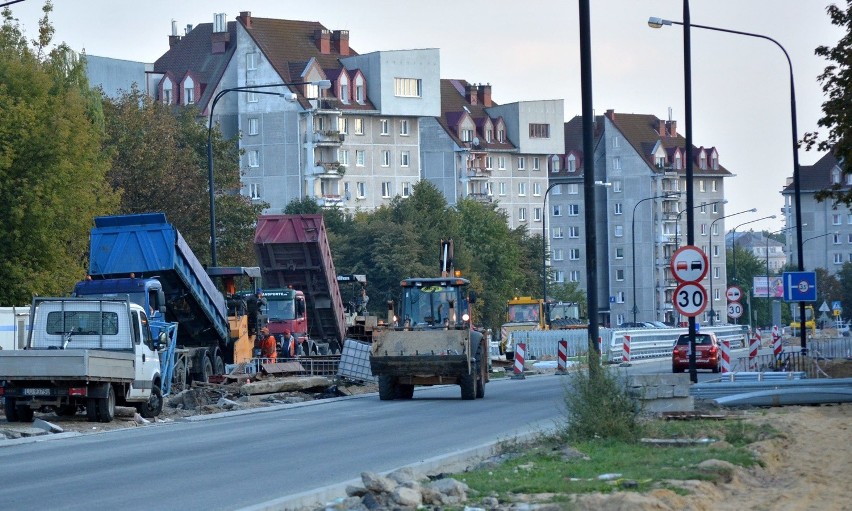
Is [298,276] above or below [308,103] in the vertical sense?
below

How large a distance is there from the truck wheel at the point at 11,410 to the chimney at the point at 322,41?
85.3 m

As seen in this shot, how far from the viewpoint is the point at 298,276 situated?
140ft

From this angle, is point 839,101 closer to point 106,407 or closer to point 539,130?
point 106,407

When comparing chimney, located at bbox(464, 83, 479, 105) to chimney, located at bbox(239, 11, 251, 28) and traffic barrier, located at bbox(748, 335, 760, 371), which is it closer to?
chimney, located at bbox(239, 11, 251, 28)

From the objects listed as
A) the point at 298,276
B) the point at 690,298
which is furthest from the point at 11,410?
the point at 298,276

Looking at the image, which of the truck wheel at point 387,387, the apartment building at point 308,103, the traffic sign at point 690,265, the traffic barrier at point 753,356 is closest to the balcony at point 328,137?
the apartment building at point 308,103

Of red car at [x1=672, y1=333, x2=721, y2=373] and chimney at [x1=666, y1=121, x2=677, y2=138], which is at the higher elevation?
chimney at [x1=666, y1=121, x2=677, y2=138]

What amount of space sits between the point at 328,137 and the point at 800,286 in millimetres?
66105

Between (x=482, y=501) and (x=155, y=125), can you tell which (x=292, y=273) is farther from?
(x=482, y=501)

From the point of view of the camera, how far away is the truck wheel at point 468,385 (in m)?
31.0

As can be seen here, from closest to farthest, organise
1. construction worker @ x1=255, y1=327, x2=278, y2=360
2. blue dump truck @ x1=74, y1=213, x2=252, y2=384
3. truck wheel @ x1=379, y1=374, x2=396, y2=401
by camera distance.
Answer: truck wheel @ x1=379, y1=374, x2=396, y2=401, blue dump truck @ x1=74, y1=213, x2=252, y2=384, construction worker @ x1=255, y1=327, x2=278, y2=360

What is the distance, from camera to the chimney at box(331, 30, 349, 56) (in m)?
111

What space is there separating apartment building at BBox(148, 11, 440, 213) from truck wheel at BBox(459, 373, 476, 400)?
68.6 metres

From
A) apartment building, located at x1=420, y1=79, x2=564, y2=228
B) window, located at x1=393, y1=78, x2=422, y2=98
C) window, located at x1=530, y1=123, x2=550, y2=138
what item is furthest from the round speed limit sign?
window, located at x1=530, y1=123, x2=550, y2=138
